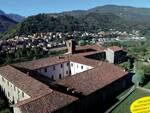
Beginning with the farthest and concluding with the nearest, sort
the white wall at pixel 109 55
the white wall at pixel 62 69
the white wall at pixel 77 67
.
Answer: the white wall at pixel 109 55, the white wall at pixel 77 67, the white wall at pixel 62 69

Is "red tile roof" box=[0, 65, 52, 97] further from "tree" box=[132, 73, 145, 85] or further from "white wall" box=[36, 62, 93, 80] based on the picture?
"tree" box=[132, 73, 145, 85]

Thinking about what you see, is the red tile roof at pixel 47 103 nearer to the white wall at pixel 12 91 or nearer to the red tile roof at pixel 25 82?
the red tile roof at pixel 25 82

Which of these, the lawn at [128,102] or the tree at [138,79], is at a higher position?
the tree at [138,79]

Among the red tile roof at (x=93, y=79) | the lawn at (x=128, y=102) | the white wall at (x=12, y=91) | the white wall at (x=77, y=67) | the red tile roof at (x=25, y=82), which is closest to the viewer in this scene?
the red tile roof at (x=25, y=82)

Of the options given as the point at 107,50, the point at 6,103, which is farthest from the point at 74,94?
the point at 107,50

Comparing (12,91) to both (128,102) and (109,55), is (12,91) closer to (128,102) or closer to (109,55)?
(128,102)

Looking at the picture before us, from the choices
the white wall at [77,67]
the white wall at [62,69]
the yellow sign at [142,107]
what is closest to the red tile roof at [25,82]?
the white wall at [62,69]

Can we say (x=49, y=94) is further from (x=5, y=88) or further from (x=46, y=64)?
(x=46, y=64)
